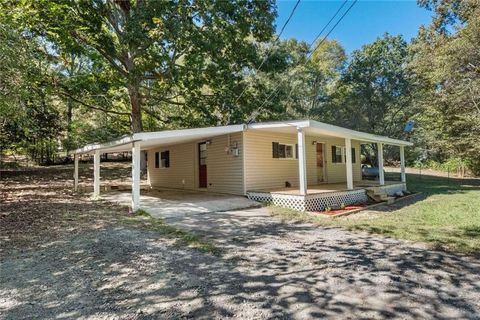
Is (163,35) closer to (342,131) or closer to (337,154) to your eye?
(342,131)

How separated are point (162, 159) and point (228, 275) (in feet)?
41.1

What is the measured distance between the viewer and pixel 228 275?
4.19m

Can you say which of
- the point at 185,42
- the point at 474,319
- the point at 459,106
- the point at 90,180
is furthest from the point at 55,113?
the point at 459,106

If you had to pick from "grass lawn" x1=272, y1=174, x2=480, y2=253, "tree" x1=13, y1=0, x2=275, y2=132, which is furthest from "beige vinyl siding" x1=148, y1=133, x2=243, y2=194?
"tree" x1=13, y1=0, x2=275, y2=132

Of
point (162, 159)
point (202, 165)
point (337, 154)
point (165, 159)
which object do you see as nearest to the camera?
point (202, 165)

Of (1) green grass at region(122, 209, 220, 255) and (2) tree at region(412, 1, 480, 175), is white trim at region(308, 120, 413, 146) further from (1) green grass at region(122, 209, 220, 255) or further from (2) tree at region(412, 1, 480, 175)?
(2) tree at region(412, 1, 480, 175)

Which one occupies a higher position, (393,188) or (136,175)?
(136,175)

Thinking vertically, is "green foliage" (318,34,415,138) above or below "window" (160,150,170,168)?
above

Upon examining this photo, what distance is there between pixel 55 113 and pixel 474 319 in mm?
22356

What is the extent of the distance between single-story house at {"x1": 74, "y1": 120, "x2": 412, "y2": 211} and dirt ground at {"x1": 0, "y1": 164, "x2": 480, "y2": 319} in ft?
9.32

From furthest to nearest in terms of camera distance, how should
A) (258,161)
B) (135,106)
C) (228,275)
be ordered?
(135,106) < (258,161) < (228,275)

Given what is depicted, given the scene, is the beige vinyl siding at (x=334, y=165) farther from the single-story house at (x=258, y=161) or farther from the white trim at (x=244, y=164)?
the white trim at (x=244, y=164)

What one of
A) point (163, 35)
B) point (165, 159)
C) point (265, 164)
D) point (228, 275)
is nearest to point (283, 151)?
point (265, 164)

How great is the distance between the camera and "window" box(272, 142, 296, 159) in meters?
12.3
